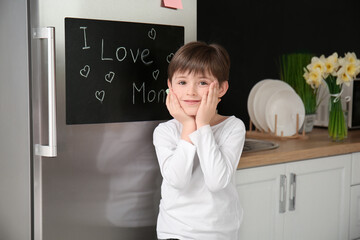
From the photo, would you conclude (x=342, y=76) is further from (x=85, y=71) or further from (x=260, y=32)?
(x=85, y=71)

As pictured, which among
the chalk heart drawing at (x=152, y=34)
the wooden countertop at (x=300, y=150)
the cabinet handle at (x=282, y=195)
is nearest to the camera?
the chalk heart drawing at (x=152, y=34)

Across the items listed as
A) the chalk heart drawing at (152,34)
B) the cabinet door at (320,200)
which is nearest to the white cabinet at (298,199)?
the cabinet door at (320,200)

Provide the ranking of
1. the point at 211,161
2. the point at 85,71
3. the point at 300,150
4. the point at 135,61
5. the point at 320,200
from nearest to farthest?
the point at 211,161, the point at 85,71, the point at 135,61, the point at 300,150, the point at 320,200

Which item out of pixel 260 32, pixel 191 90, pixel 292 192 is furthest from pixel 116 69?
pixel 260 32

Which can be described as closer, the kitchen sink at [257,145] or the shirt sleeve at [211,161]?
the shirt sleeve at [211,161]

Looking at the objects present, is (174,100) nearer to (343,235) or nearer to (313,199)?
(313,199)

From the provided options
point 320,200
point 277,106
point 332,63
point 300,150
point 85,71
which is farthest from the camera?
point 277,106

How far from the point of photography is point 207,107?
1.67 meters

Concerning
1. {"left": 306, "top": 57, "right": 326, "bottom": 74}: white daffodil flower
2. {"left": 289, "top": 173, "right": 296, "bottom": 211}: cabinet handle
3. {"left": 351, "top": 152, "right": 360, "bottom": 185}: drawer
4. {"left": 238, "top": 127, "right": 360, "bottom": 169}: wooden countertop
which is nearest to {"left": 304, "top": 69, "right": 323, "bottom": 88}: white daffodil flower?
{"left": 306, "top": 57, "right": 326, "bottom": 74}: white daffodil flower

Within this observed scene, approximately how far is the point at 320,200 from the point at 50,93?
1443mm

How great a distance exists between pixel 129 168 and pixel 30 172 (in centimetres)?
35

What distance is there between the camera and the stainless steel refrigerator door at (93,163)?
1651 mm

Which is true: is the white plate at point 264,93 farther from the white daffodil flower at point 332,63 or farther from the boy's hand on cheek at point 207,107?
the boy's hand on cheek at point 207,107

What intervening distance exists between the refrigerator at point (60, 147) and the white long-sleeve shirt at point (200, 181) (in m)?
0.14
